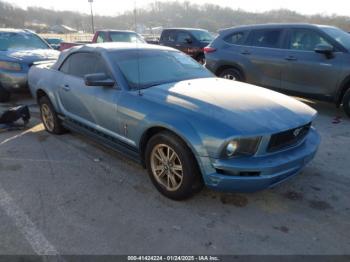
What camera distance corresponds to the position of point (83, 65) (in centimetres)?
458

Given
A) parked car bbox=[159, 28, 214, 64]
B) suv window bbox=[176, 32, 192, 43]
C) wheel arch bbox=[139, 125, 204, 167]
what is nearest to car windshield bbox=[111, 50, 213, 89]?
wheel arch bbox=[139, 125, 204, 167]

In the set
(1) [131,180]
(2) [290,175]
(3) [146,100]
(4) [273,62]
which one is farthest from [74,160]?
(4) [273,62]

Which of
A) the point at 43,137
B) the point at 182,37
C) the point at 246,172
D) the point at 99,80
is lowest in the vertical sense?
the point at 43,137

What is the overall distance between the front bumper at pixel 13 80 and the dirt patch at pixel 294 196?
6.30 meters

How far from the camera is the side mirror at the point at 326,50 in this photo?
6160mm

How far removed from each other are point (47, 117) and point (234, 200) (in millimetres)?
3609

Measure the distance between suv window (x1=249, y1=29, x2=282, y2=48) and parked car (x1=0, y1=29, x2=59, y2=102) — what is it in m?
4.60

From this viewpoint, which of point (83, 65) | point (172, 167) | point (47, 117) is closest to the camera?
point (172, 167)

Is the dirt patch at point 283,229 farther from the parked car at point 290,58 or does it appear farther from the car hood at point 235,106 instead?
the parked car at point 290,58

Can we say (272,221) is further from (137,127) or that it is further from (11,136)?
(11,136)

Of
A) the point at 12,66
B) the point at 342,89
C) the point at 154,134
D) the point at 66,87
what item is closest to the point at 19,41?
the point at 12,66

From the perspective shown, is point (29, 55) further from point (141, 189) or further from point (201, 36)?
point (201, 36)

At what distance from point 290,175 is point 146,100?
1633mm

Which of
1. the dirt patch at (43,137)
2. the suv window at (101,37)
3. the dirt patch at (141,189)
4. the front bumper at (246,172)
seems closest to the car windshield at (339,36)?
the front bumper at (246,172)
